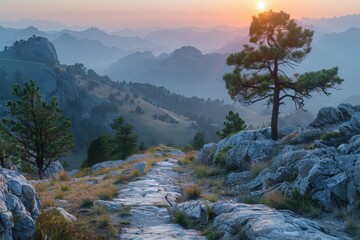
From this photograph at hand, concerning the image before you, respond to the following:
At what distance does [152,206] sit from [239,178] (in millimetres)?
6722

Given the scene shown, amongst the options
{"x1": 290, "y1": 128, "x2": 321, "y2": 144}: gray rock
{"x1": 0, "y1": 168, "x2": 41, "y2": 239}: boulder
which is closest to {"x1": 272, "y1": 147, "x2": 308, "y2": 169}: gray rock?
{"x1": 290, "y1": 128, "x2": 321, "y2": 144}: gray rock

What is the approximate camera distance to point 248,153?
23188 millimetres


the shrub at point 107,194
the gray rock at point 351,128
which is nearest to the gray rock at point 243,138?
the gray rock at point 351,128

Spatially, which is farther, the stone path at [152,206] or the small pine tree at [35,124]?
the small pine tree at [35,124]

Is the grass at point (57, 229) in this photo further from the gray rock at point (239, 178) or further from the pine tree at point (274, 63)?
the pine tree at point (274, 63)

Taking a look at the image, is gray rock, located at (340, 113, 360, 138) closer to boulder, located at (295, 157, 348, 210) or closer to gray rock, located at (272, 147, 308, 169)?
gray rock, located at (272, 147, 308, 169)

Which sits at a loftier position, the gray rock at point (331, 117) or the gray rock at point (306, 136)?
the gray rock at point (331, 117)

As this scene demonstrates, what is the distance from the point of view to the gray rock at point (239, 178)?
19672mm

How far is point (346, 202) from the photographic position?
1188cm

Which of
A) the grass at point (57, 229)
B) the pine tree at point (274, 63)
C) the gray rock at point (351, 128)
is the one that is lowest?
the grass at point (57, 229)

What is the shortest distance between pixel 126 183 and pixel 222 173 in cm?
629

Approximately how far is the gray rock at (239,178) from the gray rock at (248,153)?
185 centimetres

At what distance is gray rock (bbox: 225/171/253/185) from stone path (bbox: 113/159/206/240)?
2.92 meters

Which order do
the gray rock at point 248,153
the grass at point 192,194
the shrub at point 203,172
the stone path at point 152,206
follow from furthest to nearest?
the shrub at point 203,172, the gray rock at point 248,153, the grass at point 192,194, the stone path at point 152,206
